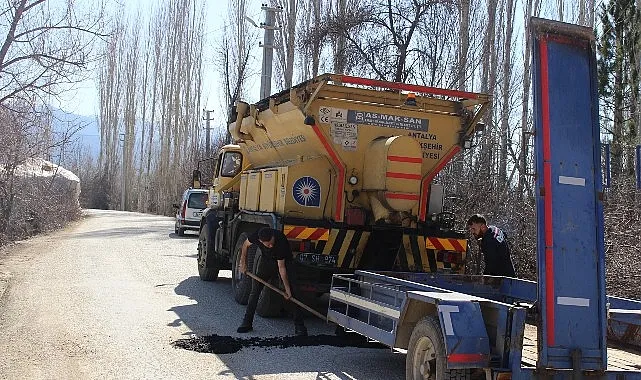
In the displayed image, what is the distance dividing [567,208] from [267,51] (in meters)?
17.7

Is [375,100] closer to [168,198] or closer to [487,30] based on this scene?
[487,30]

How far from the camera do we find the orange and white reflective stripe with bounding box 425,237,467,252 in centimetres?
973

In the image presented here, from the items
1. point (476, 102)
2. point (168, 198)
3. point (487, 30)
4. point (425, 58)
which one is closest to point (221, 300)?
point (476, 102)

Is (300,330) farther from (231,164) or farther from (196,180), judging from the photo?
(196,180)

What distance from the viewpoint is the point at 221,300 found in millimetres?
11367

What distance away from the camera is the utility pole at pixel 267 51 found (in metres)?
21.2

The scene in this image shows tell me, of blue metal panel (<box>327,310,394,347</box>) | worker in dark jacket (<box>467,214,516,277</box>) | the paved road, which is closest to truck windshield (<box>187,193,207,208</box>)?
the paved road

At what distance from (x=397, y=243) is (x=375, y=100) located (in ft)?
6.74

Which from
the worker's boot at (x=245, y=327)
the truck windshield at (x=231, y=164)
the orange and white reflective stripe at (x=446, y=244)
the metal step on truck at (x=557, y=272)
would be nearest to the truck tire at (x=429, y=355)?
the metal step on truck at (x=557, y=272)

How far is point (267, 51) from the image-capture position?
21719 mm

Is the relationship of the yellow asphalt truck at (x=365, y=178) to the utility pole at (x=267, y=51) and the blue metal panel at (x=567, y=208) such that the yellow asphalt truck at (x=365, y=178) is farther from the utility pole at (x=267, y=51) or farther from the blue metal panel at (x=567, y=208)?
the utility pole at (x=267, y=51)

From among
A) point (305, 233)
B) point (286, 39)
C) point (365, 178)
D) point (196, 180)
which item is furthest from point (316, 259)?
point (286, 39)

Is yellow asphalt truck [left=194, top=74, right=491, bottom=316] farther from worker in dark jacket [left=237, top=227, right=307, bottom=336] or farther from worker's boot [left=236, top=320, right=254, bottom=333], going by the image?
worker's boot [left=236, top=320, right=254, bottom=333]

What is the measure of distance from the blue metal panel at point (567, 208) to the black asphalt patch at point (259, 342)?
146 inches
